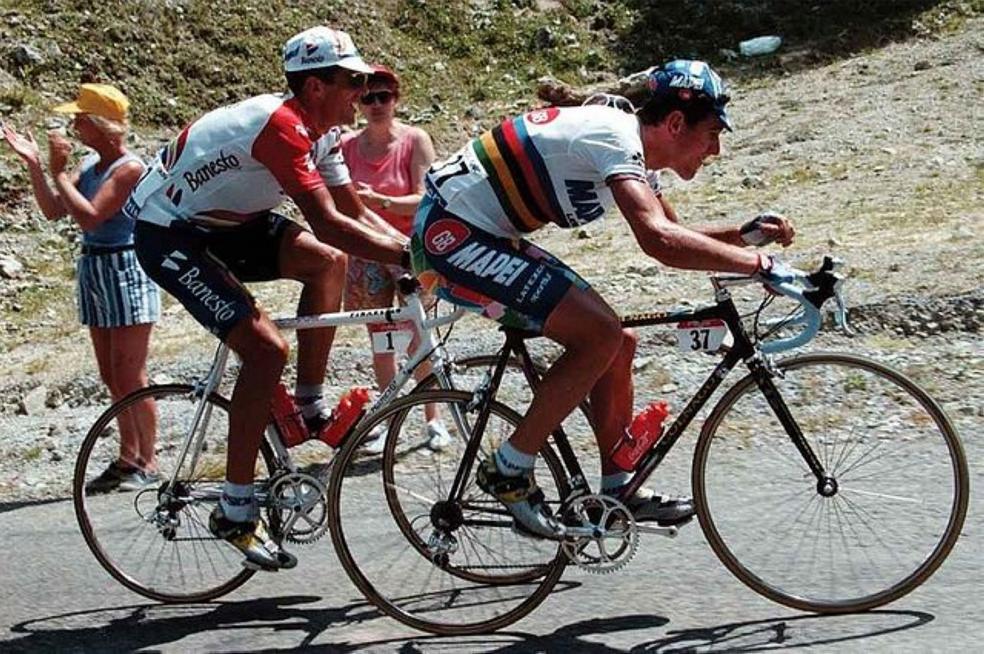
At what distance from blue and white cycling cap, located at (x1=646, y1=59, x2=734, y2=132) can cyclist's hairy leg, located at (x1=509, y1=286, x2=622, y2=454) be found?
72cm

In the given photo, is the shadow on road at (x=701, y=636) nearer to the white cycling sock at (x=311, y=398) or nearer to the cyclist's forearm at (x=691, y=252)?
the white cycling sock at (x=311, y=398)

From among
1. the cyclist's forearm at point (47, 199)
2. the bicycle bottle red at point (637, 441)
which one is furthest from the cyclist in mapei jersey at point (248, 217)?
the cyclist's forearm at point (47, 199)

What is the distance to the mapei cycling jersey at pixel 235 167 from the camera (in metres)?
5.08

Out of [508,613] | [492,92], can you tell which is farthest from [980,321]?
[492,92]

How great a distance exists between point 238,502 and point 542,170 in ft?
5.63

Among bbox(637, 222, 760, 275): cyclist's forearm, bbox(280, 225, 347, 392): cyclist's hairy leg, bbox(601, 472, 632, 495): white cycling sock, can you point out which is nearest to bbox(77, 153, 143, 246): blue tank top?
bbox(280, 225, 347, 392): cyclist's hairy leg

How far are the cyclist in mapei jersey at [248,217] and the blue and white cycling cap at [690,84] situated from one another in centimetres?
113

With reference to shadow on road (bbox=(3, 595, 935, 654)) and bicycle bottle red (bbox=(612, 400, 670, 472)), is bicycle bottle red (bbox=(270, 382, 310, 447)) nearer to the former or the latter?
shadow on road (bbox=(3, 595, 935, 654))

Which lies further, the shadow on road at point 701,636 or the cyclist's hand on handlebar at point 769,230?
the cyclist's hand on handlebar at point 769,230

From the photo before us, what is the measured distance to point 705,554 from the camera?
5566 mm

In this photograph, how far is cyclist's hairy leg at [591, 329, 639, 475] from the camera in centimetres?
501

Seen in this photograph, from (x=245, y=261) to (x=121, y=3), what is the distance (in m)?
15.0

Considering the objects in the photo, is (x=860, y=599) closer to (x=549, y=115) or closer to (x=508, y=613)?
(x=508, y=613)

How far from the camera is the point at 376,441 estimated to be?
556 cm
